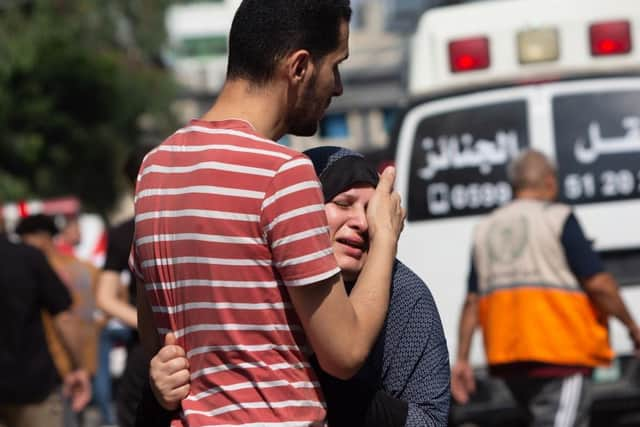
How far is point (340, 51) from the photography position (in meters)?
3.12

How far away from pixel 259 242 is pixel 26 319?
4359 mm

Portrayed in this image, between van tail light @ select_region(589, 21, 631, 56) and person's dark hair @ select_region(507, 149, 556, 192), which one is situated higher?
van tail light @ select_region(589, 21, 631, 56)

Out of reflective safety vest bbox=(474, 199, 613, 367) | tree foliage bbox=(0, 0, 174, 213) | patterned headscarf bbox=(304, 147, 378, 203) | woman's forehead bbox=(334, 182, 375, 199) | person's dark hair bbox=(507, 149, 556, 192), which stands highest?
patterned headscarf bbox=(304, 147, 378, 203)

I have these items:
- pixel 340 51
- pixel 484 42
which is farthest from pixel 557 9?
pixel 340 51

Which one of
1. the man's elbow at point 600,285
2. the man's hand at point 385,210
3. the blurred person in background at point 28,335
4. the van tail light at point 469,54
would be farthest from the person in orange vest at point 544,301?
the man's hand at point 385,210

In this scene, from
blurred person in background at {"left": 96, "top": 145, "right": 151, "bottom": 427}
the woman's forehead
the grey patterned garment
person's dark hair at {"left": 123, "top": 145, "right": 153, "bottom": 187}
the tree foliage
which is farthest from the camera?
the tree foliage

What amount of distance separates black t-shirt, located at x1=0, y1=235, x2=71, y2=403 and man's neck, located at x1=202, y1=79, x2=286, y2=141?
4.08m

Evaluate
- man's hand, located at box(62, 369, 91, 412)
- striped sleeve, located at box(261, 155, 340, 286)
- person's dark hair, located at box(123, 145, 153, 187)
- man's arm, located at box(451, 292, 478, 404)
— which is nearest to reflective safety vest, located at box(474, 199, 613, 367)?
man's arm, located at box(451, 292, 478, 404)

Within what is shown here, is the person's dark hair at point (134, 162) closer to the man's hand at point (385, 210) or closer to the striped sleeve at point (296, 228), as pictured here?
the man's hand at point (385, 210)

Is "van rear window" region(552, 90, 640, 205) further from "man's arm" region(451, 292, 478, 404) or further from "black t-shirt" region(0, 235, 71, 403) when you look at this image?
"black t-shirt" region(0, 235, 71, 403)

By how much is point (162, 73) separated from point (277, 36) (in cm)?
4074

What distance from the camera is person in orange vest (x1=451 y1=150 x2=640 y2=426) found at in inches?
264

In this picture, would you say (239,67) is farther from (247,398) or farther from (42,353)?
(42,353)

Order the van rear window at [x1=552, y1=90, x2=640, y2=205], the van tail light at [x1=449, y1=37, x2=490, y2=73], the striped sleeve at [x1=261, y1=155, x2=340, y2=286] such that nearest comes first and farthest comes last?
the striped sleeve at [x1=261, y1=155, x2=340, y2=286]
the van rear window at [x1=552, y1=90, x2=640, y2=205]
the van tail light at [x1=449, y1=37, x2=490, y2=73]
